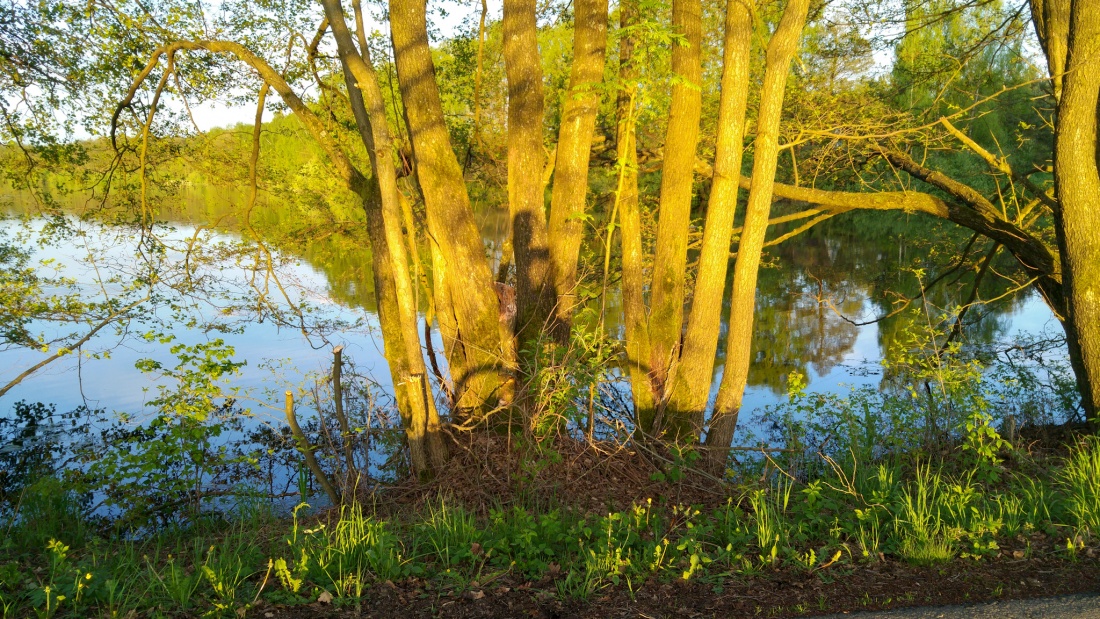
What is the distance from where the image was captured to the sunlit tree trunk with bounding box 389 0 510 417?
7277 millimetres

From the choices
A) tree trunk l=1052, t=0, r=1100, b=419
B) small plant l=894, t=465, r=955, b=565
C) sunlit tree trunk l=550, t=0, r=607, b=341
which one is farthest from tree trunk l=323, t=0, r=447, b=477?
tree trunk l=1052, t=0, r=1100, b=419

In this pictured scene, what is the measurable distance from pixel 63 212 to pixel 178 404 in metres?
5.77

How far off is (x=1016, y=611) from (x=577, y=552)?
2.41m

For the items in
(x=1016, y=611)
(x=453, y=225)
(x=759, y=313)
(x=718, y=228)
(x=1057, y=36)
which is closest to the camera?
(x=1016, y=611)

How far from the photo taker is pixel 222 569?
422cm

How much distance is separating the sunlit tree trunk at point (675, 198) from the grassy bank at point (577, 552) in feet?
12.4

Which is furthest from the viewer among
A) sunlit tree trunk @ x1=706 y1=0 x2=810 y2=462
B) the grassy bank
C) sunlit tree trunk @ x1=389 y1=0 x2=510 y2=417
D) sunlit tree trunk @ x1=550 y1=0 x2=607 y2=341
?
sunlit tree trunk @ x1=550 y1=0 x2=607 y2=341

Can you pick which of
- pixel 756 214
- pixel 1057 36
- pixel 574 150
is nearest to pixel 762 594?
pixel 756 214

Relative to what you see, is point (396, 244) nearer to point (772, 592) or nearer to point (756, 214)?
point (756, 214)

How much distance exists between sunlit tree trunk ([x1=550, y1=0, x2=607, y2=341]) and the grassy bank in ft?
10.7

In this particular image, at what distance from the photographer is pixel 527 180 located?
25.3ft

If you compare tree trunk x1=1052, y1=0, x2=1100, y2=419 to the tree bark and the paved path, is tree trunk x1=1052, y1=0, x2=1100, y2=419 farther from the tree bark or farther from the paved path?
the paved path

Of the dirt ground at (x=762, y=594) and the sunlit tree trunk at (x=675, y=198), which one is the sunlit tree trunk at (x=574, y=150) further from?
the dirt ground at (x=762, y=594)

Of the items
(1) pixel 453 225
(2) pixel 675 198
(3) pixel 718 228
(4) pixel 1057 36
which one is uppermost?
(4) pixel 1057 36
